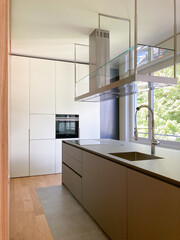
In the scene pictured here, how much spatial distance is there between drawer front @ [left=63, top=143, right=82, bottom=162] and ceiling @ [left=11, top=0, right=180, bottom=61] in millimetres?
1909

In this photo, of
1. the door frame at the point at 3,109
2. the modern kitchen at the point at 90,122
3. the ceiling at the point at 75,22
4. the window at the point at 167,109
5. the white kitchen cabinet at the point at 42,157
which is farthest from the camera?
the white kitchen cabinet at the point at 42,157

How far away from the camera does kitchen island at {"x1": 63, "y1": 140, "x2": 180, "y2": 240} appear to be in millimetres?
1152

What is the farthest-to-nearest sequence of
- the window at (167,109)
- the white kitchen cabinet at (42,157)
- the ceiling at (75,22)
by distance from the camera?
the white kitchen cabinet at (42,157)
the window at (167,109)
the ceiling at (75,22)

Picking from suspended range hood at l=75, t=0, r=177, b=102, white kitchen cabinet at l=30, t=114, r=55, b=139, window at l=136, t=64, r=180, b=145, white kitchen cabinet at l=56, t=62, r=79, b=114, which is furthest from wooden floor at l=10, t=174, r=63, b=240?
window at l=136, t=64, r=180, b=145

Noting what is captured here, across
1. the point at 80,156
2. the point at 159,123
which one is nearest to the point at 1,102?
the point at 80,156

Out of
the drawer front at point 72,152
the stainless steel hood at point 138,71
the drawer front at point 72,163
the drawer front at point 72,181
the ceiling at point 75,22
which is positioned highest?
the ceiling at point 75,22

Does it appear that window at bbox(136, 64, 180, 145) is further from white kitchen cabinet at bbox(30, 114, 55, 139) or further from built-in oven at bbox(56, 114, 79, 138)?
white kitchen cabinet at bbox(30, 114, 55, 139)

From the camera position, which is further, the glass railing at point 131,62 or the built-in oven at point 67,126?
the built-in oven at point 67,126

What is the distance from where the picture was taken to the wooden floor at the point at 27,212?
6.66 ft

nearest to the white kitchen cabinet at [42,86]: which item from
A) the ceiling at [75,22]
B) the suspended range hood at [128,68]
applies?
the ceiling at [75,22]

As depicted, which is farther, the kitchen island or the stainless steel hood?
the stainless steel hood

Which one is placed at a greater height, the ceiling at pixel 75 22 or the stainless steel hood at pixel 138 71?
the ceiling at pixel 75 22

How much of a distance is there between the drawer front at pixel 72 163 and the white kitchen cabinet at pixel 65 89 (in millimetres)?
1372

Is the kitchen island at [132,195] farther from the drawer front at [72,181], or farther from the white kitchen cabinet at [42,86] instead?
the white kitchen cabinet at [42,86]
